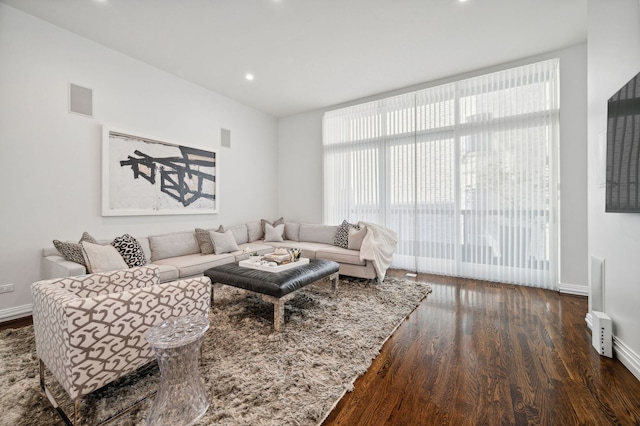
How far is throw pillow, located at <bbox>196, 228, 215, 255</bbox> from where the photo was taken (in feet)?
12.9

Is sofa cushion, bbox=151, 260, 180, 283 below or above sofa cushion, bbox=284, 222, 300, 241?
below

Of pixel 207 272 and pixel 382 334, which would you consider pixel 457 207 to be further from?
pixel 207 272

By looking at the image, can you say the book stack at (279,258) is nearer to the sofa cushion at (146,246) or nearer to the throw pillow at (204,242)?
the throw pillow at (204,242)

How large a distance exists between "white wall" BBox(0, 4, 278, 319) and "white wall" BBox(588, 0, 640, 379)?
16.5ft

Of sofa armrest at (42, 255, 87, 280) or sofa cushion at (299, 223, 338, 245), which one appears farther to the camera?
sofa cushion at (299, 223, 338, 245)

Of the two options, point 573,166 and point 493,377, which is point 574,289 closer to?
point 573,166

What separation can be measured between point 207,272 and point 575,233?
186 inches

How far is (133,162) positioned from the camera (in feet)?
11.8

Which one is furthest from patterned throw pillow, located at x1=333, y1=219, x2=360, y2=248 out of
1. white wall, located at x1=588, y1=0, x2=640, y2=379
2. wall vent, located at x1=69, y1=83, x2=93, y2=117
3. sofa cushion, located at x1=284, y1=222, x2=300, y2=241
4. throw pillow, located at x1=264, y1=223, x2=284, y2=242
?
wall vent, located at x1=69, y1=83, x2=93, y2=117

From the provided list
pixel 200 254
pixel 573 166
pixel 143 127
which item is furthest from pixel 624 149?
pixel 143 127

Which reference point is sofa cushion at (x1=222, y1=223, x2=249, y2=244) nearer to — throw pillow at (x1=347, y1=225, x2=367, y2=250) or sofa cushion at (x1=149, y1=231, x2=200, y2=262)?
sofa cushion at (x1=149, y1=231, x2=200, y2=262)

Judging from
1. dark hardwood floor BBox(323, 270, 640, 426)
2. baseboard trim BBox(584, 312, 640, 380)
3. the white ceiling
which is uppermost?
the white ceiling

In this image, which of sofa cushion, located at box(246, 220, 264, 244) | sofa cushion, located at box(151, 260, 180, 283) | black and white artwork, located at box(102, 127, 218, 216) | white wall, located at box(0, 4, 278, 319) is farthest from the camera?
sofa cushion, located at box(246, 220, 264, 244)

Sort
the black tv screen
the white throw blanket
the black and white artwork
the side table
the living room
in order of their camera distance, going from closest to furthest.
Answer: the side table < the black tv screen < the living room < the black and white artwork < the white throw blanket
